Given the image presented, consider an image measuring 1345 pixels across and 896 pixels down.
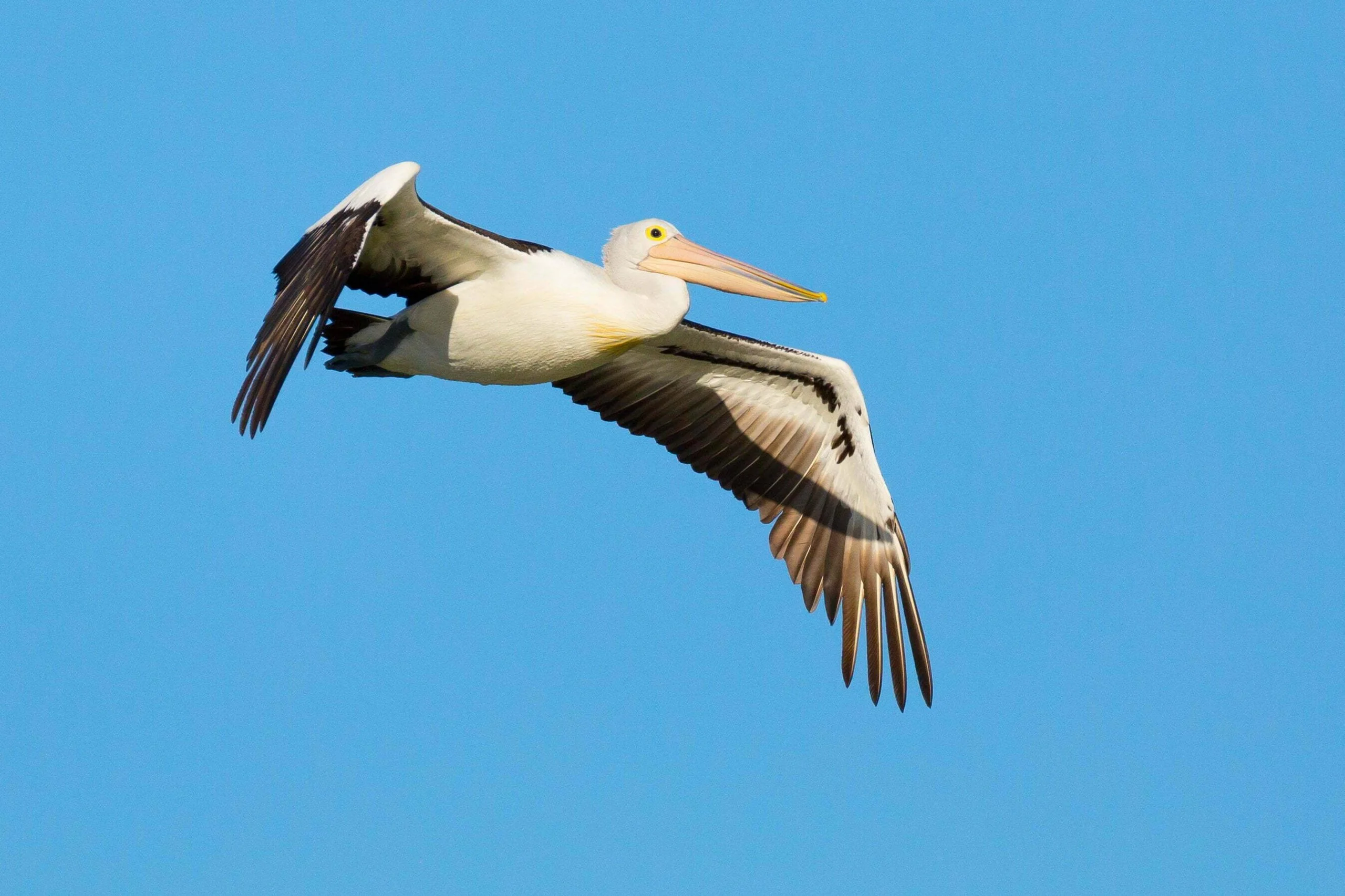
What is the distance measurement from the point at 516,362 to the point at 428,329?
590mm

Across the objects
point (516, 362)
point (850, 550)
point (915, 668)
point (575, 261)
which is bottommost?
point (915, 668)

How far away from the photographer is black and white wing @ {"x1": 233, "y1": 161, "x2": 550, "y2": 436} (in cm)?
763

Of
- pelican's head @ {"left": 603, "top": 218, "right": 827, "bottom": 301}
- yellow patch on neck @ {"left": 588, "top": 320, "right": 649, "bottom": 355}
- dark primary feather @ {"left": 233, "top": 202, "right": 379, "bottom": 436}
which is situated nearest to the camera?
dark primary feather @ {"left": 233, "top": 202, "right": 379, "bottom": 436}

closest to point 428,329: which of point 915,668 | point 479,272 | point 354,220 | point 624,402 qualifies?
point 479,272

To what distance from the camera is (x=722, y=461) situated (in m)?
11.1

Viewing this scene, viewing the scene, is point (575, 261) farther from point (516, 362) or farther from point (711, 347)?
point (711, 347)

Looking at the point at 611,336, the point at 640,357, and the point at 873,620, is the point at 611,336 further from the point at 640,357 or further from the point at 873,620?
the point at 873,620

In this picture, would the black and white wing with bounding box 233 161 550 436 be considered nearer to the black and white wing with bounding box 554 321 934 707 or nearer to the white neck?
the white neck

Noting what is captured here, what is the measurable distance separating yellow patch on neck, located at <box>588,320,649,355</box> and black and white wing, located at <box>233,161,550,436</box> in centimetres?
64

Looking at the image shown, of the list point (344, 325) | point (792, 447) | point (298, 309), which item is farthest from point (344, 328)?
point (792, 447)

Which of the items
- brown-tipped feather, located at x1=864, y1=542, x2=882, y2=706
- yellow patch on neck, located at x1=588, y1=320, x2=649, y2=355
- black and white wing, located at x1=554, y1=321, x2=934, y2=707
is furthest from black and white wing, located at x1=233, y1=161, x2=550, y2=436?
brown-tipped feather, located at x1=864, y1=542, x2=882, y2=706

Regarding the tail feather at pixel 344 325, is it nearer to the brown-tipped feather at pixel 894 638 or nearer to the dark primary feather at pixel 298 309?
the dark primary feather at pixel 298 309

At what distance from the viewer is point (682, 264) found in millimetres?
9531

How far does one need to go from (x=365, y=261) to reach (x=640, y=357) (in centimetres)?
223
